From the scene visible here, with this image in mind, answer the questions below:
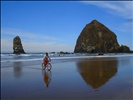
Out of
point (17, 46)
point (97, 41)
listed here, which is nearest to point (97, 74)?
point (17, 46)

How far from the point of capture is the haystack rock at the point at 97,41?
135 m

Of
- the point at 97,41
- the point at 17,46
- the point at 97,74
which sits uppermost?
the point at 97,41

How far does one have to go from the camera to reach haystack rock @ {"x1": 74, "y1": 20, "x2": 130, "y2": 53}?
5300 inches

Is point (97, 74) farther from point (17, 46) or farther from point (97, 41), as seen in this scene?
point (97, 41)

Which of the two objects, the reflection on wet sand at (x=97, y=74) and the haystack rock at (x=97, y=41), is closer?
the reflection on wet sand at (x=97, y=74)

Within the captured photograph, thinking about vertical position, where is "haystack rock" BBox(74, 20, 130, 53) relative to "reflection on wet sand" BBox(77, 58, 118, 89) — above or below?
above

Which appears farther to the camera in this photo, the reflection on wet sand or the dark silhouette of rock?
the dark silhouette of rock

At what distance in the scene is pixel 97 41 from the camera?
138 m

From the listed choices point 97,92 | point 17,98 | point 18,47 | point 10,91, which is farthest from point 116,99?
point 18,47

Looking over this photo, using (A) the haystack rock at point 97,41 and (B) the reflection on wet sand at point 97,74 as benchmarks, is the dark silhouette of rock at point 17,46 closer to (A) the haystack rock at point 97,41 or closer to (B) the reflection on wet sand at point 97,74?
(A) the haystack rock at point 97,41

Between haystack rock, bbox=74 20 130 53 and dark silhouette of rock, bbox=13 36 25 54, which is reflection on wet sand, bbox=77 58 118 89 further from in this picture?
haystack rock, bbox=74 20 130 53

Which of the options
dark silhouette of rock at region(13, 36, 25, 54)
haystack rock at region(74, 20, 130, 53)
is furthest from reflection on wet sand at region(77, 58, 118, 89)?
haystack rock at region(74, 20, 130, 53)

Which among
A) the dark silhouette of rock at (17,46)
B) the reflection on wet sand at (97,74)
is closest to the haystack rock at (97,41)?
the dark silhouette of rock at (17,46)

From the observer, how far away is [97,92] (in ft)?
27.3
